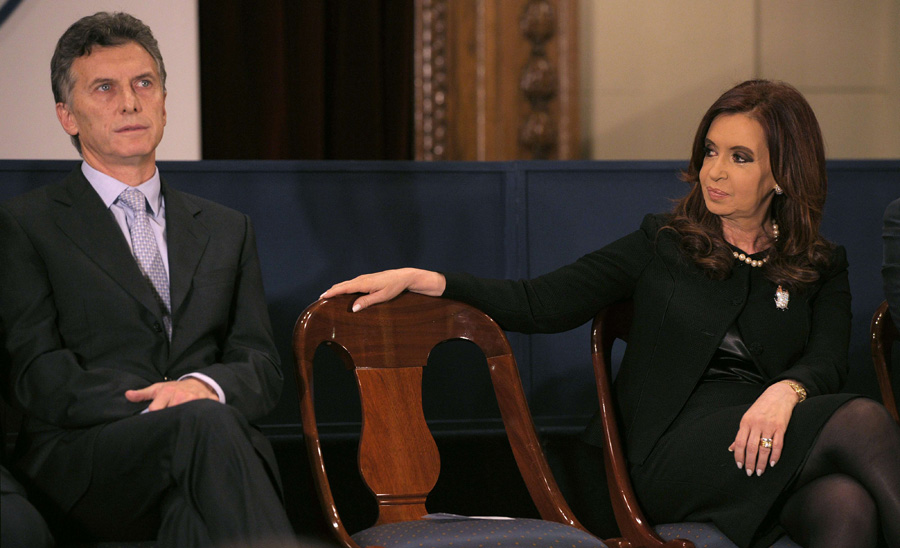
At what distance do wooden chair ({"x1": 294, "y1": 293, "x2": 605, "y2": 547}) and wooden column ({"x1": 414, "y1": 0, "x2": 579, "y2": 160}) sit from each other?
1.65 m

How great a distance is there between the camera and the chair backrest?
6.10 feet

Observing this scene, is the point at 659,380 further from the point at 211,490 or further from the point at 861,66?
the point at 861,66

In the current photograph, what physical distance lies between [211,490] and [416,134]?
2250 mm

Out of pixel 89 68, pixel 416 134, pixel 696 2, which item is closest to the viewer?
pixel 89 68

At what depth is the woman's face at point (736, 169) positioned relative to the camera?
6.81ft

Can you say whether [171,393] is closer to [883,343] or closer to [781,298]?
[781,298]

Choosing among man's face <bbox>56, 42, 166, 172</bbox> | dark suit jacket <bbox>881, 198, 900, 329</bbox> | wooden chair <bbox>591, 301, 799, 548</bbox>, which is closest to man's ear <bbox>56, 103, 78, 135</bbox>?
man's face <bbox>56, 42, 166, 172</bbox>

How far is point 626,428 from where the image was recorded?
80.4 inches

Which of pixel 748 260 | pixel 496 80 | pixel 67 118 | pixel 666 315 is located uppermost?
pixel 496 80

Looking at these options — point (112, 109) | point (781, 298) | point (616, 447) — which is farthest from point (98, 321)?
point (781, 298)

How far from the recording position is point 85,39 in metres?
1.85

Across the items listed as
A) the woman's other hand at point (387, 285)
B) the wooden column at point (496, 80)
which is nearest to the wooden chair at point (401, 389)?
the woman's other hand at point (387, 285)

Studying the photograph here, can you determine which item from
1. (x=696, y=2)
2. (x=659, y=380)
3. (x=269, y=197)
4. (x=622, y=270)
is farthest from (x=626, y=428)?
(x=696, y=2)

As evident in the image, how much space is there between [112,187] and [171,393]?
1.47ft
